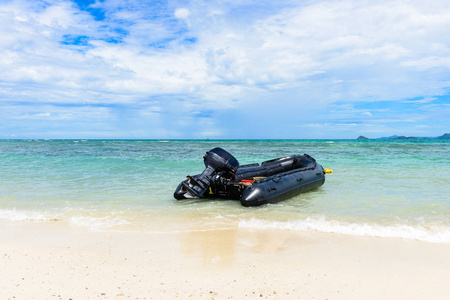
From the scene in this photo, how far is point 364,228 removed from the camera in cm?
518

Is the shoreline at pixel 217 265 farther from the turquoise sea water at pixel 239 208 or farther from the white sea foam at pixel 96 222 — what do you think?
A: the turquoise sea water at pixel 239 208

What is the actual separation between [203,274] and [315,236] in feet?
7.22

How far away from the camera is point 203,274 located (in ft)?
11.3

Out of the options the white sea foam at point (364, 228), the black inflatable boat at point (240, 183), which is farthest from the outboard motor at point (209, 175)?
the white sea foam at point (364, 228)

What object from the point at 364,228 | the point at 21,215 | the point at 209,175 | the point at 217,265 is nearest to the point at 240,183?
the point at 209,175

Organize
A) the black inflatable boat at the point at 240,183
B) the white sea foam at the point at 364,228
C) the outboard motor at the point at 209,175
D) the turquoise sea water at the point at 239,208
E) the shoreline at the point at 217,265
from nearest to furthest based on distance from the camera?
1. the shoreline at the point at 217,265
2. the white sea foam at the point at 364,228
3. the turquoise sea water at the point at 239,208
4. the black inflatable boat at the point at 240,183
5. the outboard motor at the point at 209,175

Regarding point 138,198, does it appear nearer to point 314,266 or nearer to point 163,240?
point 163,240

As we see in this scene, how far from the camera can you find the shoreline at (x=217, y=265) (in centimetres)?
305

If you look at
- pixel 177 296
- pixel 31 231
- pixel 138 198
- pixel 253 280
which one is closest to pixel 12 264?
pixel 31 231

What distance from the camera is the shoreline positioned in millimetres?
3049

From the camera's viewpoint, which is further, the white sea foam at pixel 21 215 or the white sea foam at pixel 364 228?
the white sea foam at pixel 21 215

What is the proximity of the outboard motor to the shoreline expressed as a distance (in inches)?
99.9

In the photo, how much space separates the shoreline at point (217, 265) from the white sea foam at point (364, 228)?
240mm

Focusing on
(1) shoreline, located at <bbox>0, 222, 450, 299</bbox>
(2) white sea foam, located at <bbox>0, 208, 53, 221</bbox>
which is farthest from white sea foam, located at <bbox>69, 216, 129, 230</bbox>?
(2) white sea foam, located at <bbox>0, 208, 53, 221</bbox>
